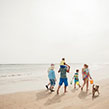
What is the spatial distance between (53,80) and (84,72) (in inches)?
87.5

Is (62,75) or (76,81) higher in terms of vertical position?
(62,75)

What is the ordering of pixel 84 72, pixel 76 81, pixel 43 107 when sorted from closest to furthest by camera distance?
1. pixel 43 107
2. pixel 84 72
3. pixel 76 81

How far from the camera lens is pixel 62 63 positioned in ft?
24.6

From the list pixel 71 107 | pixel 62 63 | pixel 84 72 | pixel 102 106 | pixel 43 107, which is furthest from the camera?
pixel 84 72

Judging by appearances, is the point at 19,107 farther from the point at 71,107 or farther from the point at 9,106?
the point at 71,107

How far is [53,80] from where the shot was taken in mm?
8469

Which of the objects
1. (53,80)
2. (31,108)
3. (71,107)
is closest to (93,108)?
(71,107)

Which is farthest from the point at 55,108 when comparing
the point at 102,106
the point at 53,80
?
the point at 53,80

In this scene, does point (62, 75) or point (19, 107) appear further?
point (62, 75)

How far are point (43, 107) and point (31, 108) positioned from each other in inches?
20.7

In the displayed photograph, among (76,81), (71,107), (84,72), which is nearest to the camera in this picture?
(71,107)

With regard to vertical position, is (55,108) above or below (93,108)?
below

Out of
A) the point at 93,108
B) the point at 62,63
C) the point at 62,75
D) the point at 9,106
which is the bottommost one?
the point at 9,106

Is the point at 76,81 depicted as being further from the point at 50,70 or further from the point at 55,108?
the point at 55,108
